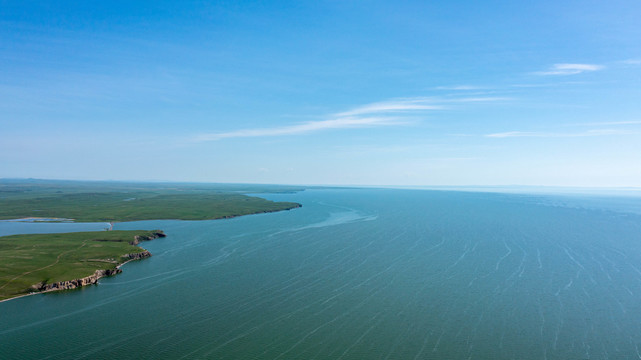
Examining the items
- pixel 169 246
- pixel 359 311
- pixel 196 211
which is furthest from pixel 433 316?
pixel 196 211

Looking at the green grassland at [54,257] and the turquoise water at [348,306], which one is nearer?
the turquoise water at [348,306]

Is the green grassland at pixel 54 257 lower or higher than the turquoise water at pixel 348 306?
higher

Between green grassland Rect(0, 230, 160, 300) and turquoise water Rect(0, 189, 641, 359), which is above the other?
green grassland Rect(0, 230, 160, 300)

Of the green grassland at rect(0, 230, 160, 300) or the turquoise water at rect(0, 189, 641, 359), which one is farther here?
the green grassland at rect(0, 230, 160, 300)
